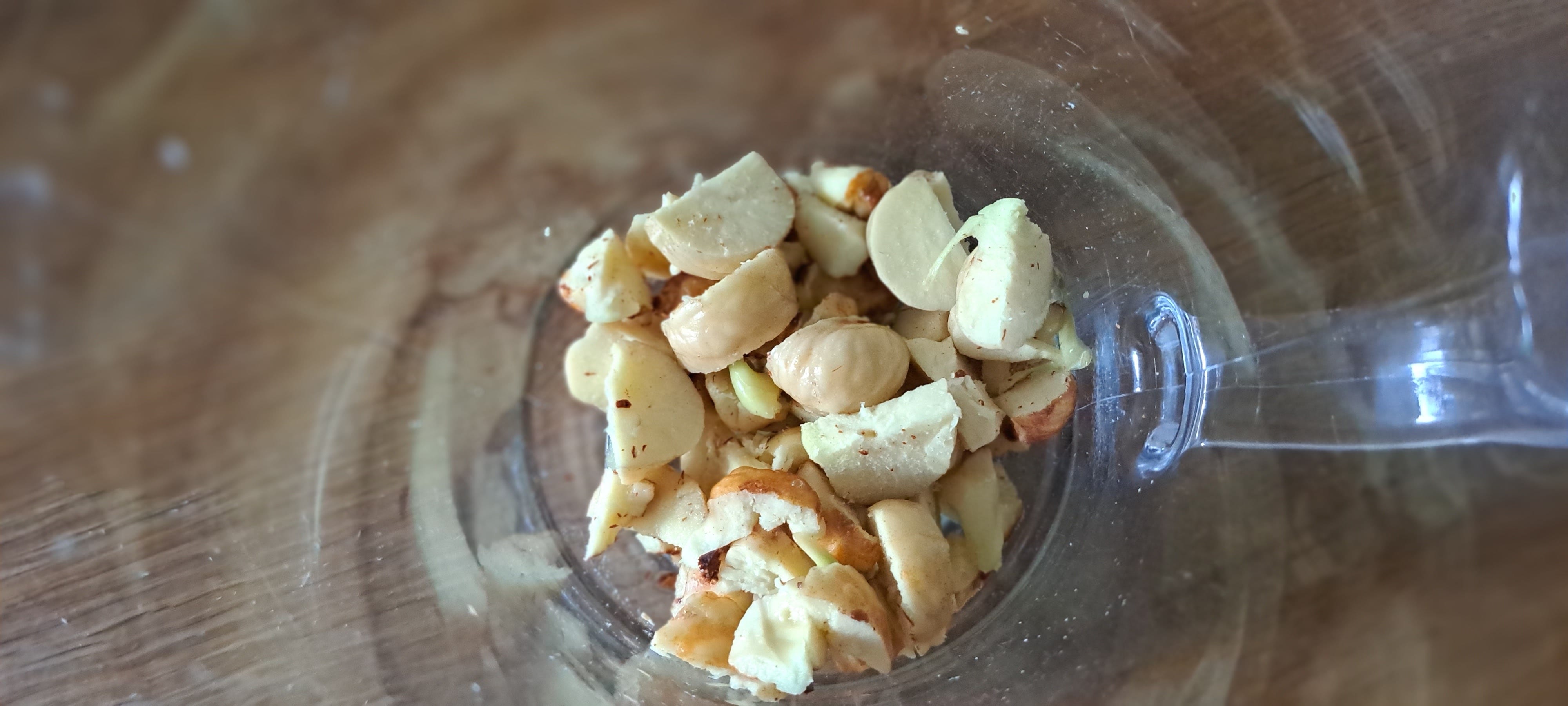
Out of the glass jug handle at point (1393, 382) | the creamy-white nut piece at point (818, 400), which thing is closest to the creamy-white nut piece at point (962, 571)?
the creamy-white nut piece at point (818, 400)

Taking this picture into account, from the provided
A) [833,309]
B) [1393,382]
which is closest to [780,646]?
[833,309]

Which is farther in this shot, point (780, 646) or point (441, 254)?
point (441, 254)

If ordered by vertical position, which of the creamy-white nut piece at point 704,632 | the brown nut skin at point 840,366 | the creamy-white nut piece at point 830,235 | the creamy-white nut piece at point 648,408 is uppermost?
the creamy-white nut piece at point 830,235

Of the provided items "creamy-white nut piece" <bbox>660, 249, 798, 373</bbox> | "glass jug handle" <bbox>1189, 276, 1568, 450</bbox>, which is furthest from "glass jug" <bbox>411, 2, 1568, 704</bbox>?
"creamy-white nut piece" <bbox>660, 249, 798, 373</bbox>

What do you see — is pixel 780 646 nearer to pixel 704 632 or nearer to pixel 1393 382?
pixel 704 632

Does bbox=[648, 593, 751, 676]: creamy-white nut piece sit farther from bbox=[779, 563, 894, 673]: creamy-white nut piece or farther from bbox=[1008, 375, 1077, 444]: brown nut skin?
bbox=[1008, 375, 1077, 444]: brown nut skin

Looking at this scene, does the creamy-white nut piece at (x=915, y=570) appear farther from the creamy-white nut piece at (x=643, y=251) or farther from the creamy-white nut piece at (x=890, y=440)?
the creamy-white nut piece at (x=643, y=251)
